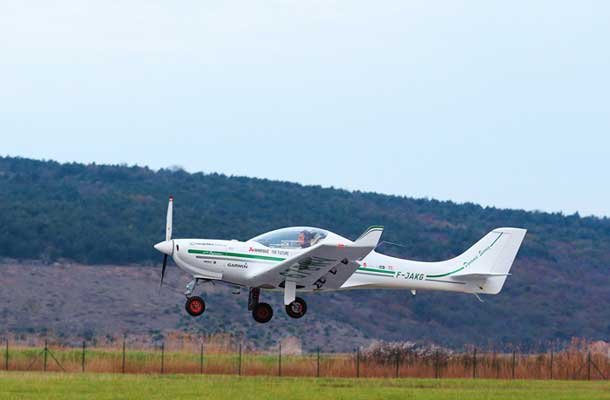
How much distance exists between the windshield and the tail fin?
17.9 ft

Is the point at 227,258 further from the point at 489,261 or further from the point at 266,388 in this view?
the point at 489,261

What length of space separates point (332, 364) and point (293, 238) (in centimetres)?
1356

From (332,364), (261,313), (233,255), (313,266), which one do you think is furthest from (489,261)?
(332,364)

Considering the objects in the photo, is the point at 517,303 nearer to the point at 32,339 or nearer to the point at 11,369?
the point at 32,339

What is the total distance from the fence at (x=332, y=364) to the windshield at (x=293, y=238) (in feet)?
38.3

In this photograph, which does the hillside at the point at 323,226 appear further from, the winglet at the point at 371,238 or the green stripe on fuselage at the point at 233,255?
the winglet at the point at 371,238

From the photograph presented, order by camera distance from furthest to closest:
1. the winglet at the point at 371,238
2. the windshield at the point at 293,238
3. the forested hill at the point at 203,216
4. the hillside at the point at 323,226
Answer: the forested hill at the point at 203,216, the hillside at the point at 323,226, the windshield at the point at 293,238, the winglet at the point at 371,238

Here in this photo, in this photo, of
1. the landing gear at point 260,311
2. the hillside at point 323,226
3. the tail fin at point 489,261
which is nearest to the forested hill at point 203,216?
the hillside at point 323,226

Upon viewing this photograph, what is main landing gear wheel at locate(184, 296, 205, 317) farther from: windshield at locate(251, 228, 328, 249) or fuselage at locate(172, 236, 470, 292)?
windshield at locate(251, 228, 328, 249)

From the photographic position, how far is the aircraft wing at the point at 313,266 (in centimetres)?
3531

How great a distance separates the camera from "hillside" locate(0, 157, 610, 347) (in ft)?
256

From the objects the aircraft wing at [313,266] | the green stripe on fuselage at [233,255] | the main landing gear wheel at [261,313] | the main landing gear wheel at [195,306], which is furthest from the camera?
the main landing gear wheel at [261,313]

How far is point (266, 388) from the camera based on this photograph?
39.5 metres

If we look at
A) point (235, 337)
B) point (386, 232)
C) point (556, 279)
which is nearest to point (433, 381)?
point (235, 337)
